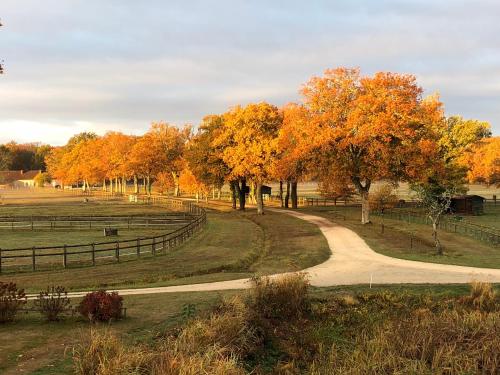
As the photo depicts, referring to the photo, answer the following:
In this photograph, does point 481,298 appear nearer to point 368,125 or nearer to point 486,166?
point 368,125

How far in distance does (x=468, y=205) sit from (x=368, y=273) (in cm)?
5841

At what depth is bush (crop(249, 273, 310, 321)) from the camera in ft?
51.1

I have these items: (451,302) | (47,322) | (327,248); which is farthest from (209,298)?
(327,248)

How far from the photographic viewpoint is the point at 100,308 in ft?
45.4

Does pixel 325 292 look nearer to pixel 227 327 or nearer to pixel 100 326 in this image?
pixel 227 327

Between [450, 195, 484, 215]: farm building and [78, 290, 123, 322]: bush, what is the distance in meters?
71.5

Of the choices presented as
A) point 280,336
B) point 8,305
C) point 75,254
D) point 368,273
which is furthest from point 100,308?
point 75,254

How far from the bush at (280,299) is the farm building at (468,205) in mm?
66308

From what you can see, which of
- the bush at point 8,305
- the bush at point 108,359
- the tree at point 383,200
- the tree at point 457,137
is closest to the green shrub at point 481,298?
the bush at point 108,359

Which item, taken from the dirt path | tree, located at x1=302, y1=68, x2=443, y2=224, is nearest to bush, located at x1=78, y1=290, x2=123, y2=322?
the dirt path

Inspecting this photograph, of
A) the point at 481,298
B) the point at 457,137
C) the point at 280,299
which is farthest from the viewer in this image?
the point at 457,137

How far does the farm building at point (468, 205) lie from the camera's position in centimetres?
7488

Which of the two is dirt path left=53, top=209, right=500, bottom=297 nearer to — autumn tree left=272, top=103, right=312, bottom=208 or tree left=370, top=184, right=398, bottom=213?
autumn tree left=272, top=103, right=312, bottom=208

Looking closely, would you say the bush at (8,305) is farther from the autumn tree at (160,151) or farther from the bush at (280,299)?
the autumn tree at (160,151)
